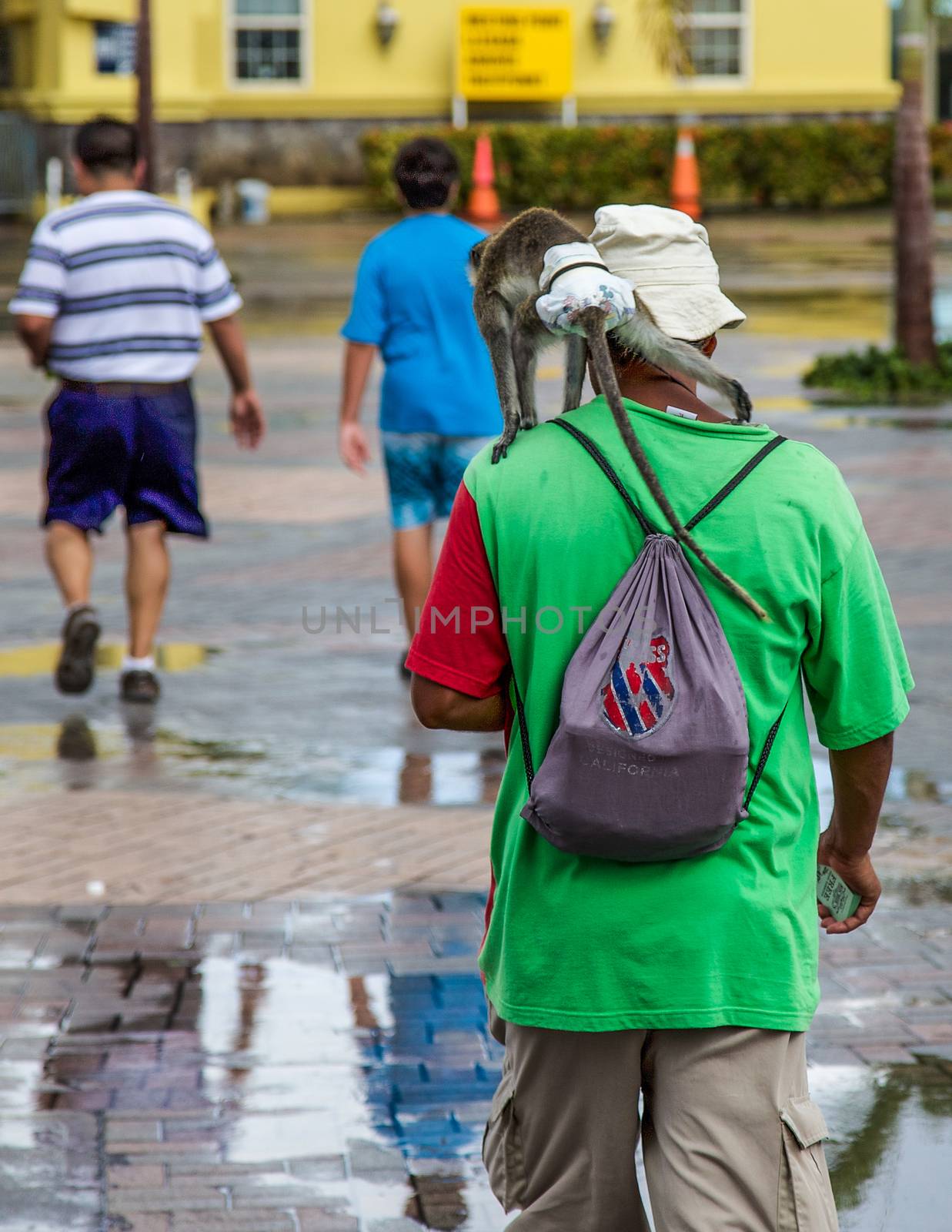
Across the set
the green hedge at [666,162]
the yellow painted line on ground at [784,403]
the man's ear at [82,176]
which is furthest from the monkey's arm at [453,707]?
the green hedge at [666,162]

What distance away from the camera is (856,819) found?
271 cm

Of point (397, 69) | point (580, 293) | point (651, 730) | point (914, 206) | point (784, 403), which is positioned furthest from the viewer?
point (397, 69)

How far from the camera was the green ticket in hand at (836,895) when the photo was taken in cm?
279

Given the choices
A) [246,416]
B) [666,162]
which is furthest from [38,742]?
[666,162]

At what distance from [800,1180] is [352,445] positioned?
501 cm

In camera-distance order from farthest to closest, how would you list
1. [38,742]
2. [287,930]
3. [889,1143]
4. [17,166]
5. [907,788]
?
[17,166] < [38,742] < [907,788] < [287,930] < [889,1143]

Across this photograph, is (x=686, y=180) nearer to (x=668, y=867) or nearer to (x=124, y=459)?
(x=124, y=459)

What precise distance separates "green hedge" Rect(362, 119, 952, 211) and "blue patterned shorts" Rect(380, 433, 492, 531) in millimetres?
25870

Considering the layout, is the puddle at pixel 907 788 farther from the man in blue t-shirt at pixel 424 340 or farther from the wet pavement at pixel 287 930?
the man in blue t-shirt at pixel 424 340

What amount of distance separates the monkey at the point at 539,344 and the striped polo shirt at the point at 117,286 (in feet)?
11.6

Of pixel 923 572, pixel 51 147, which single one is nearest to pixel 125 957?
pixel 923 572

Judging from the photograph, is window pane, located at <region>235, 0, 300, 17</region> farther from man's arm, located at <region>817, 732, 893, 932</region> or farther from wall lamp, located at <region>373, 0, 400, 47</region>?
man's arm, located at <region>817, 732, 893, 932</region>

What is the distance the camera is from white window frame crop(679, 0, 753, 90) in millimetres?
34938

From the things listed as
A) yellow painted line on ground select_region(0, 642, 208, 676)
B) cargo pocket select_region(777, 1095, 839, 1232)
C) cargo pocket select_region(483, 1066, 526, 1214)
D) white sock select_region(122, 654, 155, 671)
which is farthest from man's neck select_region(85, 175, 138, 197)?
cargo pocket select_region(777, 1095, 839, 1232)
